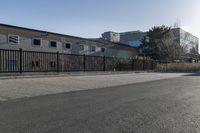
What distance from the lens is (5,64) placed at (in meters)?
14.4

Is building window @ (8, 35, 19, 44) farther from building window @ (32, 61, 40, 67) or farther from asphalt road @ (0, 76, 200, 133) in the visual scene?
asphalt road @ (0, 76, 200, 133)

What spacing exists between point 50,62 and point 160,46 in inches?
1423

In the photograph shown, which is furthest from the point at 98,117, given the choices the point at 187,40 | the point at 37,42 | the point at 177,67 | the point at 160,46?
the point at 187,40

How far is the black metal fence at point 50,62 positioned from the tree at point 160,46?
81.1 ft

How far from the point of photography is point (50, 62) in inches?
669

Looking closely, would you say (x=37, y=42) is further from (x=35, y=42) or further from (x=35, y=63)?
(x=35, y=63)

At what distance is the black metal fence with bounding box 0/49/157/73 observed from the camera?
14461 millimetres

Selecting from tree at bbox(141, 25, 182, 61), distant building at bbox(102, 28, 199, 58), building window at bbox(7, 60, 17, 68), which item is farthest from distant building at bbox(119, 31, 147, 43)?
building window at bbox(7, 60, 17, 68)

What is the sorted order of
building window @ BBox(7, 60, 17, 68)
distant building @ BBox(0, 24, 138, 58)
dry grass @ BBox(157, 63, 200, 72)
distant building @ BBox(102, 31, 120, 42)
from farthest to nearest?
distant building @ BBox(102, 31, 120, 42)
dry grass @ BBox(157, 63, 200, 72)
distant building @ BBox(0, 24, 138, 58)
building window @ BBox(7, 60, 17, 68)

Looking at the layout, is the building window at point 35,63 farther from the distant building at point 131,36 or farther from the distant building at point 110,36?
the distant building at point 131,36

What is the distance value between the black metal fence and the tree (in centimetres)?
2473

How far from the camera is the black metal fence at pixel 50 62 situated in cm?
1446

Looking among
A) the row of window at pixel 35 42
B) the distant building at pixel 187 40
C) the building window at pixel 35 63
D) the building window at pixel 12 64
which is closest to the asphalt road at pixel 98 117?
the building window at pixel 12 64

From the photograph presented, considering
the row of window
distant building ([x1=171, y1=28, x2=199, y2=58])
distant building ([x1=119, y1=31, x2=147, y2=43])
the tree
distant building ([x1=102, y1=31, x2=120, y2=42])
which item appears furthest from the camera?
distant building ([x1=119, y1=31, x2=147, y2=43])
